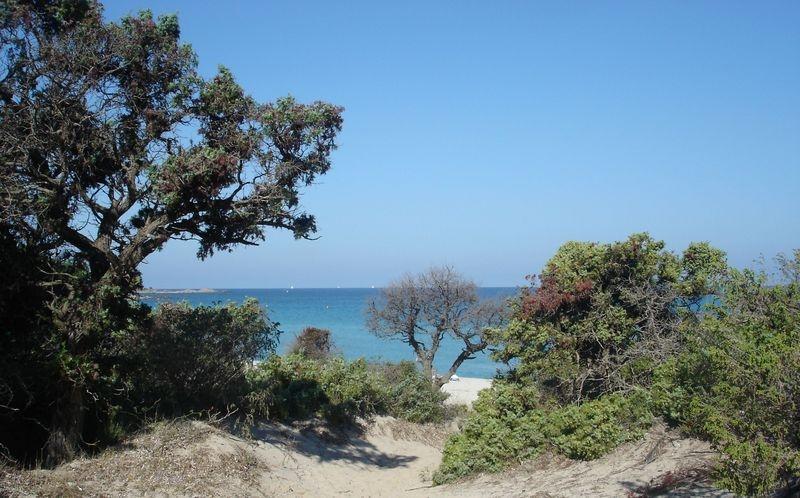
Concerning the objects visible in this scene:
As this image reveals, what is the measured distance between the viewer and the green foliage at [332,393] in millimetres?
14695

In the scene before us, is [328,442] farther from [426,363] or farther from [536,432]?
[426,363]

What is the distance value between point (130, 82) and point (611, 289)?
11.1m

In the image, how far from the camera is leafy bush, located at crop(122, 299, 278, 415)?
12.2m

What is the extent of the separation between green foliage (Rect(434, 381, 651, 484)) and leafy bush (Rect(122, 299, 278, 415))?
4378 mm

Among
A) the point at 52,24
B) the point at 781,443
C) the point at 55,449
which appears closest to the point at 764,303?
the point at 781,443

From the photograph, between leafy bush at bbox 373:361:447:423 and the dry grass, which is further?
leafy bush at bbox 373:361:447:423

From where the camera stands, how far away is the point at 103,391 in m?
10.6

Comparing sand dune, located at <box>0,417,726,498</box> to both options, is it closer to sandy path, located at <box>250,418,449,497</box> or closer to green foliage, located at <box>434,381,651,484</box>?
sandy path, located at <box>250,418,449,497</box>

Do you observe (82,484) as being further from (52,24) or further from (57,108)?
(52,24)

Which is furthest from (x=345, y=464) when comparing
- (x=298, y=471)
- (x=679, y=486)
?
(x=679, y=486)

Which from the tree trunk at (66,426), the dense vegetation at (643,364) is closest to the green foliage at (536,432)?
the dense vegetation at (643,364)

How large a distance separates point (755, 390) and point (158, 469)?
8.19 m

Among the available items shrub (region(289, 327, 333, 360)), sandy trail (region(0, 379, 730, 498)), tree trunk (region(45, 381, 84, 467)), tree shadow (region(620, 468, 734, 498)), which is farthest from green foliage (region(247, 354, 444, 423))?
Result: shrub (region(289, 327, 333, 360))

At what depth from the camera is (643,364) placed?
1319 cm
